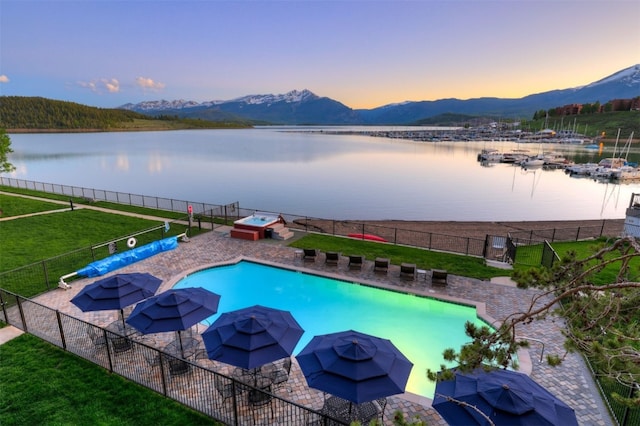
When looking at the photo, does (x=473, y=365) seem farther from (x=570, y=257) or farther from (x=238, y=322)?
(x=238, y=322)

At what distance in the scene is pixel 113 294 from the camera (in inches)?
400

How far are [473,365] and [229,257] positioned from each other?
15111 mm

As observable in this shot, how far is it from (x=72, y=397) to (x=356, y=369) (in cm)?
696

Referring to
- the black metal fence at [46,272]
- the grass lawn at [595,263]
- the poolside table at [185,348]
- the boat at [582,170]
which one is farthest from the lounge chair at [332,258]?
the boat at [582,170]

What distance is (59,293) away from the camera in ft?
45.8

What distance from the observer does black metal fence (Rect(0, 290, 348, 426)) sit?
7.73 meters

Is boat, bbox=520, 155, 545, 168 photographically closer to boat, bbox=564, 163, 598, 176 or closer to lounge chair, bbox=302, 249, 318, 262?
boat, bbox=564, 163, 598, 176

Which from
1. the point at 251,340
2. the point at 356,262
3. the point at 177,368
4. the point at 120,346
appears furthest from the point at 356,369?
the point at 356,262

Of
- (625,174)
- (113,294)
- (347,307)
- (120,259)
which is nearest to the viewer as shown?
(113,294)

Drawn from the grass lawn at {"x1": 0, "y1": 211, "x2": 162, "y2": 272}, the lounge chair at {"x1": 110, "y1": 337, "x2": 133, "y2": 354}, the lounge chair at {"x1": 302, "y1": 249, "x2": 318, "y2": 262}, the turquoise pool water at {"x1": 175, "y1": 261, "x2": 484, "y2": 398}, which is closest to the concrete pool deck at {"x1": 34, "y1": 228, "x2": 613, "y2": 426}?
the lounge chair at {"x1": 302, "y1": 249, "x2": 318, "y2": 262}

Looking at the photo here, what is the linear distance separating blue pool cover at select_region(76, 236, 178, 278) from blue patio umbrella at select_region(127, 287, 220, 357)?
7.75 m

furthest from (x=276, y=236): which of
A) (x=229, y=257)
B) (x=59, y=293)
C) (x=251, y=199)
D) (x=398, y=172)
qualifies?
(x=398, y=172)

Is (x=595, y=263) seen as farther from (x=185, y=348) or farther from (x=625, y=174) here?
(x=625, y=174)

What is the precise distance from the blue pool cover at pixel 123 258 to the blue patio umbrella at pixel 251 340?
10.3 meters
